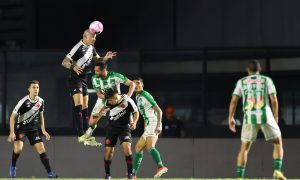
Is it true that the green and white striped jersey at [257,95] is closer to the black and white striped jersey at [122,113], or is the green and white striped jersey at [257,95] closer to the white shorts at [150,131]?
the black and white striped jersey at [122,113]

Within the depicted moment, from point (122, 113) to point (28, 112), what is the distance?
8.65 feet

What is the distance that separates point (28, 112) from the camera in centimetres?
2220

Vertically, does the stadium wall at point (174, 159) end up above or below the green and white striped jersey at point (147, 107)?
below

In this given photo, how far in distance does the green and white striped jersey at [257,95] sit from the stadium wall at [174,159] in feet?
28.4

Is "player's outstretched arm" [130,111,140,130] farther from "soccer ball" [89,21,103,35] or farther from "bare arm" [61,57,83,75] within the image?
"soccer ball" [89,21,103,35]

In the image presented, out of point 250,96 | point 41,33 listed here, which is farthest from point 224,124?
point 250,96

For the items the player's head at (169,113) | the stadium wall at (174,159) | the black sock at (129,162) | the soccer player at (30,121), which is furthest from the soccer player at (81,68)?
the stadium wall at (174,159)

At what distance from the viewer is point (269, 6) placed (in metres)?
27.5

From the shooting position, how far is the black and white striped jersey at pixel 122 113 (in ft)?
67.3

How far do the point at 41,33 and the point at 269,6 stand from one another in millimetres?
6215

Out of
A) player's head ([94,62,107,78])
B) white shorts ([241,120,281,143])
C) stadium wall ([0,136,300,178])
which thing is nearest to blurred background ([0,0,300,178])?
stadium wall ([0,136,300,178])

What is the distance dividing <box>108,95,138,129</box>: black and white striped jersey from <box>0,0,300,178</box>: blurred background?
579cm

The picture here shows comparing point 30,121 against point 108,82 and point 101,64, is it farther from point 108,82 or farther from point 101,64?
point 101,64

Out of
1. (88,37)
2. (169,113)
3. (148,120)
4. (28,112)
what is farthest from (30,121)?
(169,113)
